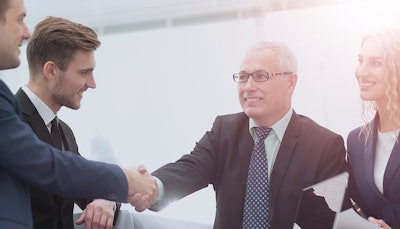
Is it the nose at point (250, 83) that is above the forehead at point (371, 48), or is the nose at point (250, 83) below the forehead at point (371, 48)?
below

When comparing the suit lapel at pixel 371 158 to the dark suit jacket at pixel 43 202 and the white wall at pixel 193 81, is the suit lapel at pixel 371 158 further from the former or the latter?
the dark suit jacket at pixel 43 202

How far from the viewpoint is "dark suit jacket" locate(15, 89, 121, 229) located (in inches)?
57.9

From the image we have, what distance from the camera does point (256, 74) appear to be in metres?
1.81

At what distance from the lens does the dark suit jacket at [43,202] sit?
1472 millimetres

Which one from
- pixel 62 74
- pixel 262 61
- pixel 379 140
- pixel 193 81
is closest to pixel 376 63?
pixel 379 140

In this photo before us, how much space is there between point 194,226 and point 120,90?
2.48ft

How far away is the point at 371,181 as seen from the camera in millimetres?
1615

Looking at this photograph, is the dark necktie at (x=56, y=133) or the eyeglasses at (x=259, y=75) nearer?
the dark necktie at (x=56, y=133)

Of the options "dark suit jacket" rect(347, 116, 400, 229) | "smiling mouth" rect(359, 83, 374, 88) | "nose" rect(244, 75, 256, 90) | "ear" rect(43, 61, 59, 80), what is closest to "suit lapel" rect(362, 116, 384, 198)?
"dark suit jacket" rect(347, 116, 400, 229)

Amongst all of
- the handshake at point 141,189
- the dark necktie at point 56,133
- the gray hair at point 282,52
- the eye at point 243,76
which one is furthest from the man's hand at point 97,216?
the gray hair at point 282,52

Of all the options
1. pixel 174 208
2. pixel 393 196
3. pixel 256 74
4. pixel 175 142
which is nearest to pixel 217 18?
pixel 256 74

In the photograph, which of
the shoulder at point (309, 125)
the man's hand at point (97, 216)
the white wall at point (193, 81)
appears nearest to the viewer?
the man's hand at point (97, 216)

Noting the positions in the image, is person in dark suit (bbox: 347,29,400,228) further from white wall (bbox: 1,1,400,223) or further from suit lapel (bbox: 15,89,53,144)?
suit lapel (bbox: 15,89,53,144)

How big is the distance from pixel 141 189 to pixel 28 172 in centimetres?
49
